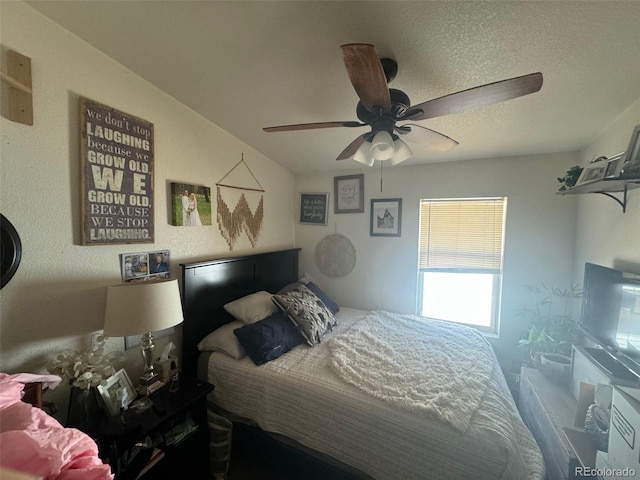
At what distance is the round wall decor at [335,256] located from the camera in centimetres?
313

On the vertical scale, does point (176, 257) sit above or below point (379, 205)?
below

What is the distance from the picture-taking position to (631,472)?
2.98 feet

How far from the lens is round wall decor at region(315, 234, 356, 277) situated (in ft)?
10.3

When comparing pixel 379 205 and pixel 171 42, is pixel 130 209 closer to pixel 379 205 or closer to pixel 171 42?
pixel 171 42

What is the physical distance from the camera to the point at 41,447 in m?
0.64

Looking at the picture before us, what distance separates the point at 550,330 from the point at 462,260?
34.9 inches

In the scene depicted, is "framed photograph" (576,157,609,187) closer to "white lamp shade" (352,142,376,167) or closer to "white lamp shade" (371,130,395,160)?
"white lamp shade" (371,130,395,160)

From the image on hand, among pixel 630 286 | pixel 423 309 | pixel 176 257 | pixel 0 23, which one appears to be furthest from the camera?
pixel 423 309

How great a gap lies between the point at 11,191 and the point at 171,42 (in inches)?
41.4

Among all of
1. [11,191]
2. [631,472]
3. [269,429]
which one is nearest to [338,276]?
[269,429]

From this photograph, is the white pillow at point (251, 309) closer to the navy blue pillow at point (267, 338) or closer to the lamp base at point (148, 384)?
the navy blue pillow at point (267, 338)

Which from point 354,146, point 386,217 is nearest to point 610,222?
point 386,217

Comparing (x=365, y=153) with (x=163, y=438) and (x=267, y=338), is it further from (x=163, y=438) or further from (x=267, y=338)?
(x=163, y=438)

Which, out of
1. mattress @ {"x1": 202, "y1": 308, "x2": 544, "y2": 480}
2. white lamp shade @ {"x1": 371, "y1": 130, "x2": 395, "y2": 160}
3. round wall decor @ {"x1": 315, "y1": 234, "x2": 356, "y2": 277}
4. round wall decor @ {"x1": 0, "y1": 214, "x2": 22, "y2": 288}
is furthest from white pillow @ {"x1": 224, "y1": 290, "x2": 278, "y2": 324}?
white lamp shade @ {"x1": 371, "y1": 130, "x2": 395, "y2": 160}
